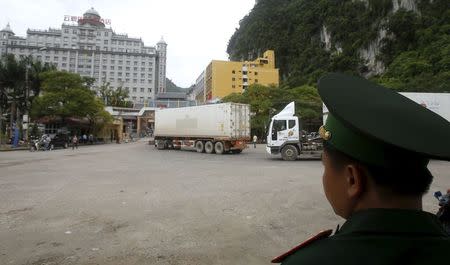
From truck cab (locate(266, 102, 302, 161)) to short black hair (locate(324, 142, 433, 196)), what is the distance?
1827cm

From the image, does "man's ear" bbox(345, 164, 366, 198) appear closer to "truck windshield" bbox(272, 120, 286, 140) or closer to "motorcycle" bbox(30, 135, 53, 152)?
"truck windshield" bbox(272, 120, 286, 140)

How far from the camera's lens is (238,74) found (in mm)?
98812

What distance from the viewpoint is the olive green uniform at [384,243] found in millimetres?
857

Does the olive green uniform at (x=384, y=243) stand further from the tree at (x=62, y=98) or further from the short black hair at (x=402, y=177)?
the tree at (x=62, y=98)

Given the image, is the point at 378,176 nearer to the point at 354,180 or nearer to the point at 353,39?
the point at 354,180

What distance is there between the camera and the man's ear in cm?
104

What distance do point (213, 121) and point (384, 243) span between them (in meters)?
25.0

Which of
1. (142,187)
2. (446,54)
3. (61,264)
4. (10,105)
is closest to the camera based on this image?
(61,264)

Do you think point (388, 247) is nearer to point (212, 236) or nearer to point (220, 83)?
point (212, 236)

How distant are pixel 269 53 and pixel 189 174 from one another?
292 feet

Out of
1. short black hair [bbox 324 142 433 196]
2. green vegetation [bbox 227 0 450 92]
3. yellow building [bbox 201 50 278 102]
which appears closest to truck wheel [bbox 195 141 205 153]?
short black hair [bbox 324 142 433 196]

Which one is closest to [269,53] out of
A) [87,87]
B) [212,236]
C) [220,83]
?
[220,83]

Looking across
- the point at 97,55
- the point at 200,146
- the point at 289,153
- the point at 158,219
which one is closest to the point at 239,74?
the point at 97,55

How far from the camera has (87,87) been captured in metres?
42.6
